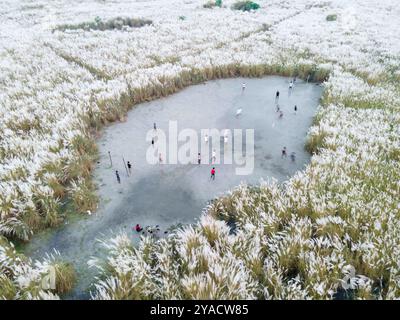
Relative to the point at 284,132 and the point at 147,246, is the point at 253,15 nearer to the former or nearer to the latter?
the point at 284,132

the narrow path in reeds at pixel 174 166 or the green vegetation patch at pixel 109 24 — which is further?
the green vegetation patch at pixel 109 24

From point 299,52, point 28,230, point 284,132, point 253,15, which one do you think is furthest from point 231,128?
point 253,15

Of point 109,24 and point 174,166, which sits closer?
point 174,166

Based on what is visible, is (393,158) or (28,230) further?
(393,158)

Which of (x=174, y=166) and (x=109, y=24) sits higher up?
(x=109, y=24)

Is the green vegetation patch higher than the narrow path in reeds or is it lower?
higher

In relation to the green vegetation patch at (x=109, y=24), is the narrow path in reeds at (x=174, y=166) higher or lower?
lower

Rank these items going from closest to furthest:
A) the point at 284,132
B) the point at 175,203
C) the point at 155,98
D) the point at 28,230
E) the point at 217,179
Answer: the point at 28,230
the point at 175,203
the point at 217,179
the point at 284,132
the point at 155,98

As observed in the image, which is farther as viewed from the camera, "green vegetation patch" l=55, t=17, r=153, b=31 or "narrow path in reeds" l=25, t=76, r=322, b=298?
"green vegetation patch" l=55, t=17, r=153, b=31
